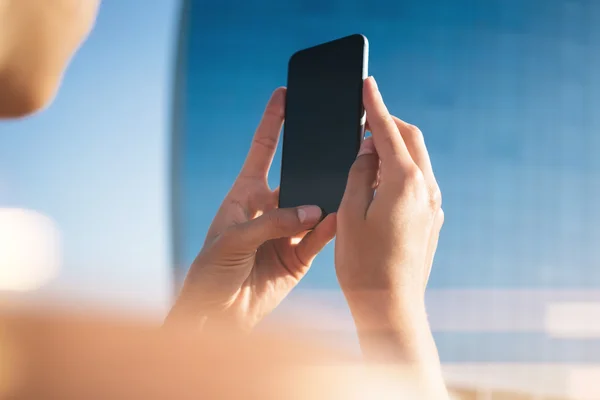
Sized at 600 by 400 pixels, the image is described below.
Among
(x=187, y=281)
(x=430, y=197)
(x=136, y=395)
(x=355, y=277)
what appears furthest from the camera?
(x=187, y=281)

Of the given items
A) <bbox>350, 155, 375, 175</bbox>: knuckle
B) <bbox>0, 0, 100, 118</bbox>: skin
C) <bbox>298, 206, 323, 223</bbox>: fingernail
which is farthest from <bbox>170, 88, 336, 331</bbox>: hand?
<bbox>0, 0, 100, 118</bbox>: skin

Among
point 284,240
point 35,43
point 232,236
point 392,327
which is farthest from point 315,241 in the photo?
point 35,43

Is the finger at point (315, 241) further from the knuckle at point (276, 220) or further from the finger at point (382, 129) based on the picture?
the finger at point (382, 129)

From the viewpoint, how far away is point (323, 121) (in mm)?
1213

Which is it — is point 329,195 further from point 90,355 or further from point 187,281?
point 90,355

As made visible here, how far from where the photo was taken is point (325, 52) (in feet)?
4.13

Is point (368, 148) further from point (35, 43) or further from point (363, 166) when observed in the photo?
point (35, 43)

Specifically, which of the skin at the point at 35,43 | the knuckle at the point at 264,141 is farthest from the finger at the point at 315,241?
the skin at the point at 35,43

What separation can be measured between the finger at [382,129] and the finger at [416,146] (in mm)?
45

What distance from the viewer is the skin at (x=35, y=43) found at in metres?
0.18

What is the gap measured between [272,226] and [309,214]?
0.10 m

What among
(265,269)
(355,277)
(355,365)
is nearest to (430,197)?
(355,277)

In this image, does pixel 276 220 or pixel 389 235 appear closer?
pixel 389 235

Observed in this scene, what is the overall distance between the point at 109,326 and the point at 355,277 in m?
0.57
